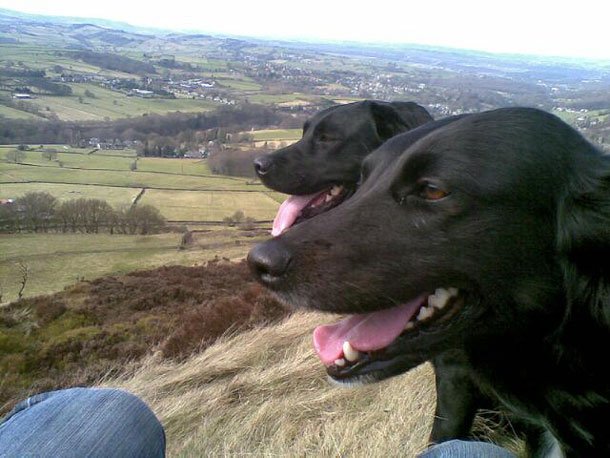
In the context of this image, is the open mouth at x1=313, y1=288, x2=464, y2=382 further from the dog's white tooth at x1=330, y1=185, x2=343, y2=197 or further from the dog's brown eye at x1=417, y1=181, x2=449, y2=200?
the dog's white tooth at x1=330, y1=185, x2=343, y2=197

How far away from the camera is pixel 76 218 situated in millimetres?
36781

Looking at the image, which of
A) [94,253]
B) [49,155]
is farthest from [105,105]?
[94,253]

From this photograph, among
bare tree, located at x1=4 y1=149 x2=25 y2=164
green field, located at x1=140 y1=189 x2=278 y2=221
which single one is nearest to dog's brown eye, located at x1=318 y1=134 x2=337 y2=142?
green field, located at x1=140 y1=189 x2=278 y2=221

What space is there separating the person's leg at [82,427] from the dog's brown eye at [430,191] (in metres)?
1.58

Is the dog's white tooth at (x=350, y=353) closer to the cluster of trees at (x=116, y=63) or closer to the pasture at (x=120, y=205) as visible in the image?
the pasture at (x=120, y=205)

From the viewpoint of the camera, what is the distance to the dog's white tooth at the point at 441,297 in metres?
2.31

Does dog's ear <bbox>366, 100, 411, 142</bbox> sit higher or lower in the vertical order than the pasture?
higher

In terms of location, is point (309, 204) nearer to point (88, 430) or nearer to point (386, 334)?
point (386, 334)

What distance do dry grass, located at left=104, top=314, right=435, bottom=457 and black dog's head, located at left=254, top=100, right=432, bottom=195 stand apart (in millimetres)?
1991

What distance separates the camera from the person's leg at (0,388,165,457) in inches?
77.3

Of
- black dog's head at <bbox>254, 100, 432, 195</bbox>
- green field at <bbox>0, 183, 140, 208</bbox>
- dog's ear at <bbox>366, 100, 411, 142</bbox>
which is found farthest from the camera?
green field at <bbox>0, 183, 140, 208</bbox>

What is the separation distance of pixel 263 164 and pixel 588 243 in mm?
4313

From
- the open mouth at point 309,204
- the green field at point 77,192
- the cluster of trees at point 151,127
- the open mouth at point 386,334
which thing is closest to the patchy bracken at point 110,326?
the open mouth at point 309,204

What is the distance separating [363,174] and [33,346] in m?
9.05
